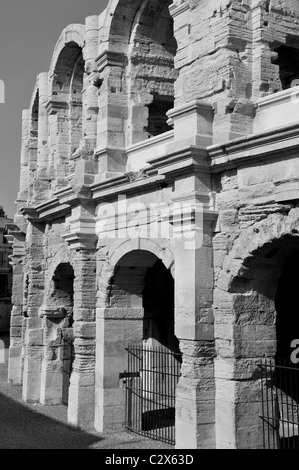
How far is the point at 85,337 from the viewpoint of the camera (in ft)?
35.7

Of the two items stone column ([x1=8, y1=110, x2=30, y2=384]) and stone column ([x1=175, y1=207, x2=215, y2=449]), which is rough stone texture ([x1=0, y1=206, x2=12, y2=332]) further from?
stone column ([x1=175, y1=207, x2=215, y2=449])

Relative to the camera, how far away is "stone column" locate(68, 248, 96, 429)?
10.8 meters

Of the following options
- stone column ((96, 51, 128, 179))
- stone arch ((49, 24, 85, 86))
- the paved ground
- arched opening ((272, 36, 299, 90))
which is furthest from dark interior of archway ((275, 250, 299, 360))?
stone arch ((49, 24, 85, 86))

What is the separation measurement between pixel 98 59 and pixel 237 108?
14.4 feet

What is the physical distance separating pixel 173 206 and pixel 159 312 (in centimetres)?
534

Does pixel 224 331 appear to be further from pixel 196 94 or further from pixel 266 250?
pixel 196 94

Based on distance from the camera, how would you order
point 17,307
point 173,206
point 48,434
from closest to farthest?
point 173,206
point 48,434
point 17,307

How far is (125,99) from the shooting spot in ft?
36.0

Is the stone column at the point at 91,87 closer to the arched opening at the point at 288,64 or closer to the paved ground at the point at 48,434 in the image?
the arched opening at the point at 288,64

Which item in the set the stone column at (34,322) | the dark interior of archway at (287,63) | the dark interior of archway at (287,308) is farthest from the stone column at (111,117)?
the stone column at (34,322)

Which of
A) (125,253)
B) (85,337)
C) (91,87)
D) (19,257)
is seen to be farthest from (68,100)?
(85,337)

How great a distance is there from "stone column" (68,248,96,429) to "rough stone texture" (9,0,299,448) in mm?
26

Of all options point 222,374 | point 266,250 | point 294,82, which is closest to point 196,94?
point 266,250

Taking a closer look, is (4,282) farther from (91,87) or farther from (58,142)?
(91,87)
